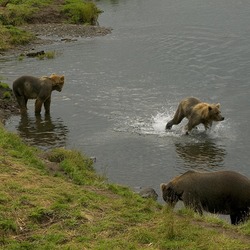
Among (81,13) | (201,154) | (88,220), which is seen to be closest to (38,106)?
(201,154)

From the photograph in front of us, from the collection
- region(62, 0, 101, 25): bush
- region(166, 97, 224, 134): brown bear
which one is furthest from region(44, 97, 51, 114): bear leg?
region(62, 0, 101, 25): bush

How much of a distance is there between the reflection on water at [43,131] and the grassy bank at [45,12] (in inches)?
855

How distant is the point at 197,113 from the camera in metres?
20.9

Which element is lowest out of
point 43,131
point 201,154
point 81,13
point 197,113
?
point 201,154

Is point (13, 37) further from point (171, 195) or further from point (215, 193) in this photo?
point (215, 193)

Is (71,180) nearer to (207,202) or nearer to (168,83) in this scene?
(207,202)

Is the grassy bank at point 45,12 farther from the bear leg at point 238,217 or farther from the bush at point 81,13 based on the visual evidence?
the bear leg at point 238,217

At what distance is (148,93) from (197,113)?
594 centimetres

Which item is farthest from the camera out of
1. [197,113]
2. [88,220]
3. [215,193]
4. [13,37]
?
[13,37]

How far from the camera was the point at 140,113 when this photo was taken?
23359 millimetres

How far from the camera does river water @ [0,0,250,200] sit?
18906mm

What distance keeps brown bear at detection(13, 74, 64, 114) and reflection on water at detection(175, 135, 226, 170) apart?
19.6 ft

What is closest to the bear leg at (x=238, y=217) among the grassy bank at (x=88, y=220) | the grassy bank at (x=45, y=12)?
the grassy bank at (x=88, y=220)

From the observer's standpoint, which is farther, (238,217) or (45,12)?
(45,12)
